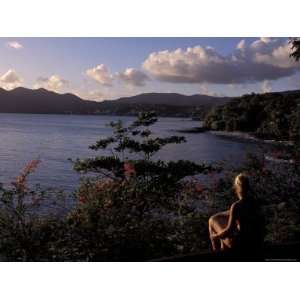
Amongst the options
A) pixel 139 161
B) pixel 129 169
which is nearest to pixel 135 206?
pixel 129 169

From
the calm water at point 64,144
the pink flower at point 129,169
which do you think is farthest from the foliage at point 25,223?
the pink flower at point 129,169

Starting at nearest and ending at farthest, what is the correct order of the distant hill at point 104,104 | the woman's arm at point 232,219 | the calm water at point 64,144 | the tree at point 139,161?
the woman's arm at point 232,219 → the calm water at point 64,144 → the tree at point 139,161 → the distant hill at point 104,104

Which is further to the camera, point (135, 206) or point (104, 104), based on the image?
point (104, 104)

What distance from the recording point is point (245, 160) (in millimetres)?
7059

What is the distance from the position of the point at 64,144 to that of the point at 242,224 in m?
2.77

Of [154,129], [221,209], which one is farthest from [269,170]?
[154,129]

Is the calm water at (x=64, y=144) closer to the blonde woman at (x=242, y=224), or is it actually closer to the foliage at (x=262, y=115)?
the foliage at (x=262, y=115)

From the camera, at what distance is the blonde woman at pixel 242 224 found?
210 inches

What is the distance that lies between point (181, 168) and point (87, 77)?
69.0 inches

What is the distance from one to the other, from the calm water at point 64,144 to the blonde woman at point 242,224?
162 centimetres

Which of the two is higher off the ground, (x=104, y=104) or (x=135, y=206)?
(x=104, y=104)

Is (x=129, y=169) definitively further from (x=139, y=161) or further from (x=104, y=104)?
(x=104, y=104)

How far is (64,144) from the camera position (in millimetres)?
6996
